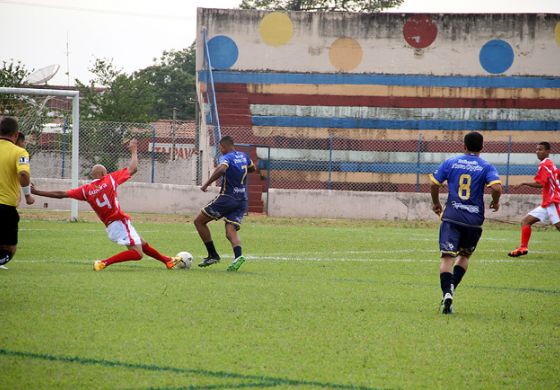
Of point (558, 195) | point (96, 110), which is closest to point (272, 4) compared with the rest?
point (96, 110)

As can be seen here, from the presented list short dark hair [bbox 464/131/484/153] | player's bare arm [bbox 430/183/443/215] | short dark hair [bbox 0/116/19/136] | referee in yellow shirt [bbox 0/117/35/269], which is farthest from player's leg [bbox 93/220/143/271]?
short dark hair [bbox 464/131/484/153]

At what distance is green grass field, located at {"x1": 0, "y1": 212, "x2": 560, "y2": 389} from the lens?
6391 millimetres

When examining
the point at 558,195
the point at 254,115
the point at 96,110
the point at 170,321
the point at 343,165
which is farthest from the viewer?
the point at 96,110

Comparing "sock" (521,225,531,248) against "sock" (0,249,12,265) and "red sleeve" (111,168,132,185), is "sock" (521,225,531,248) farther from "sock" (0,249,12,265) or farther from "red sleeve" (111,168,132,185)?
"sock" (0,249,12,265)

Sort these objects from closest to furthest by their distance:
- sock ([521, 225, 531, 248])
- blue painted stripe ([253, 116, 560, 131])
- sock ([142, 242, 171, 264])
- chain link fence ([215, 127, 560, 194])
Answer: sock ([142, 242, 171, 264]) → sock ([521, 225, 531, 248]) → chain link fence ([215, 127, 560, 194]) → blue painted stripe ([253, 116, 560, 131])

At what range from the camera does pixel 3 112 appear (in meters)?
26.7

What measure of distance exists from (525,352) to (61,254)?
9112 mm

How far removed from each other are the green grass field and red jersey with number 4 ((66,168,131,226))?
77 cm

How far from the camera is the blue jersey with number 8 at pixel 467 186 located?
9.75m

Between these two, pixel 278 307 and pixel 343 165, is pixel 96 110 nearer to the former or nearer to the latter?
pixel 343 165

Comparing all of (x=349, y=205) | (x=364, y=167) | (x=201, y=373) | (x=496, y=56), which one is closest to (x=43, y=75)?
(x=364, y=167)

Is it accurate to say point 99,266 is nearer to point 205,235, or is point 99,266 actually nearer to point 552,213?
point 205,235

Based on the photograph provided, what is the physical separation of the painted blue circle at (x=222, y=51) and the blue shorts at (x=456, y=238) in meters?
26.7

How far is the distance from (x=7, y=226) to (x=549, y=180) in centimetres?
1030
